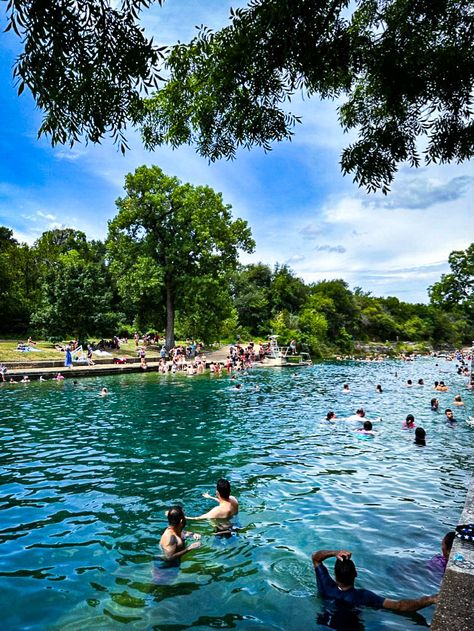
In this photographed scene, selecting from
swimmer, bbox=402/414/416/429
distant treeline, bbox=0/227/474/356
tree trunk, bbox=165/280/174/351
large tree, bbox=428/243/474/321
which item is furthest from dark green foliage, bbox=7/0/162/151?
large tree, bbox=428/243/474/321

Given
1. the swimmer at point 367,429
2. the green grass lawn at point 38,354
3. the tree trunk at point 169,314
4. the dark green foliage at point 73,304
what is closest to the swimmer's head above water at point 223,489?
the swimmer at point 367,429

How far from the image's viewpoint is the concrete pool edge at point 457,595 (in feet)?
9.91

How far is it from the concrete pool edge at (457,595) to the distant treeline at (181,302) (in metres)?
35.6

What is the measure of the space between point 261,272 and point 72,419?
220 feet

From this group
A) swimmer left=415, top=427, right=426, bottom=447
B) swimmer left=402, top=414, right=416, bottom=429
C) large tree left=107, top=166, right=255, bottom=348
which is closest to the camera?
swimmer left=415, top=427, right=426, bottom=447

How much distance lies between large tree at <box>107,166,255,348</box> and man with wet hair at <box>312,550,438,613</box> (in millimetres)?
34843

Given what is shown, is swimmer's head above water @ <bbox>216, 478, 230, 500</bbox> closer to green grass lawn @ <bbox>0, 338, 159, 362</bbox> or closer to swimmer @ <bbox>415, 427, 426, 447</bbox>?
swimmer @ <bbox>415, 427, 426, 447</bbox>

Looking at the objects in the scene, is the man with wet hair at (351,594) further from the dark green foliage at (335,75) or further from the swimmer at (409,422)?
the swimmer at (409,422)

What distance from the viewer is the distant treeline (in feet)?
134

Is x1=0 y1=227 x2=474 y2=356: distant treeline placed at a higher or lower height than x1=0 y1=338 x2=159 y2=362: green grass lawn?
higher

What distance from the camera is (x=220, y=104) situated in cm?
649

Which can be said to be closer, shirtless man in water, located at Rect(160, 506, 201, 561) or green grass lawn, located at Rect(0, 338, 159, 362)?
shirtless man in water, located at Rect(160, 506, 201, 561)

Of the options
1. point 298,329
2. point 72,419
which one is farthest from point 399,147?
point 298,329

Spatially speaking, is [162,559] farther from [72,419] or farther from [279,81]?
[72,419]
